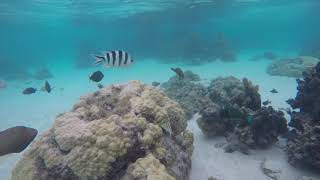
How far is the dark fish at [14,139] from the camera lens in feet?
15.4

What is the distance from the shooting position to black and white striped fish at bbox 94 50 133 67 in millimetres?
7289

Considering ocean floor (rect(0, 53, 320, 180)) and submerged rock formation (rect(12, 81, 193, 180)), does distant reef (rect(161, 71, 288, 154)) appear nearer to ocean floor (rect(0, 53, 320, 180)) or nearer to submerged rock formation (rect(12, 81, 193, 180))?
ocean floor (rect(0, 53, 320, 180))

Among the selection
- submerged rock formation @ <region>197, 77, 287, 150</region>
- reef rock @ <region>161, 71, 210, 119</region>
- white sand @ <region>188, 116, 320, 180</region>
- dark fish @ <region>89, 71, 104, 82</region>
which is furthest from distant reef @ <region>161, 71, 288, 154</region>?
dark fish @ <region>89, 71, 104, 82</region>

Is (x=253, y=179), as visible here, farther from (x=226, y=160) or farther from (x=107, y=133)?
(x=107, y=133)

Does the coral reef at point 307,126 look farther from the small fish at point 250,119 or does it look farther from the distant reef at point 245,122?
the small fish at point 250,119

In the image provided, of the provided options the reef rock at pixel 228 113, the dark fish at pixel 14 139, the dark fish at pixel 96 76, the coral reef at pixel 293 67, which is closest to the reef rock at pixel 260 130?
the reef rock at pixel 228 113

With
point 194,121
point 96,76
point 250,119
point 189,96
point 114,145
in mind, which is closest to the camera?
point 114,145

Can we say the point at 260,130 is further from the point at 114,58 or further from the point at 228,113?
the point at 114,58

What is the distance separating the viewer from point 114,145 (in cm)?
474

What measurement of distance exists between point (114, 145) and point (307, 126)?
4.95m

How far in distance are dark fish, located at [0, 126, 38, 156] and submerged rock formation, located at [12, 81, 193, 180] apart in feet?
1.36

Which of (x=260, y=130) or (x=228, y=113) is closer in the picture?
(x=260, y=130)

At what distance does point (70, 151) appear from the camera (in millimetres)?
4844

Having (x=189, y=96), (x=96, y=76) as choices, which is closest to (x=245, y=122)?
(x=189, y=96)
